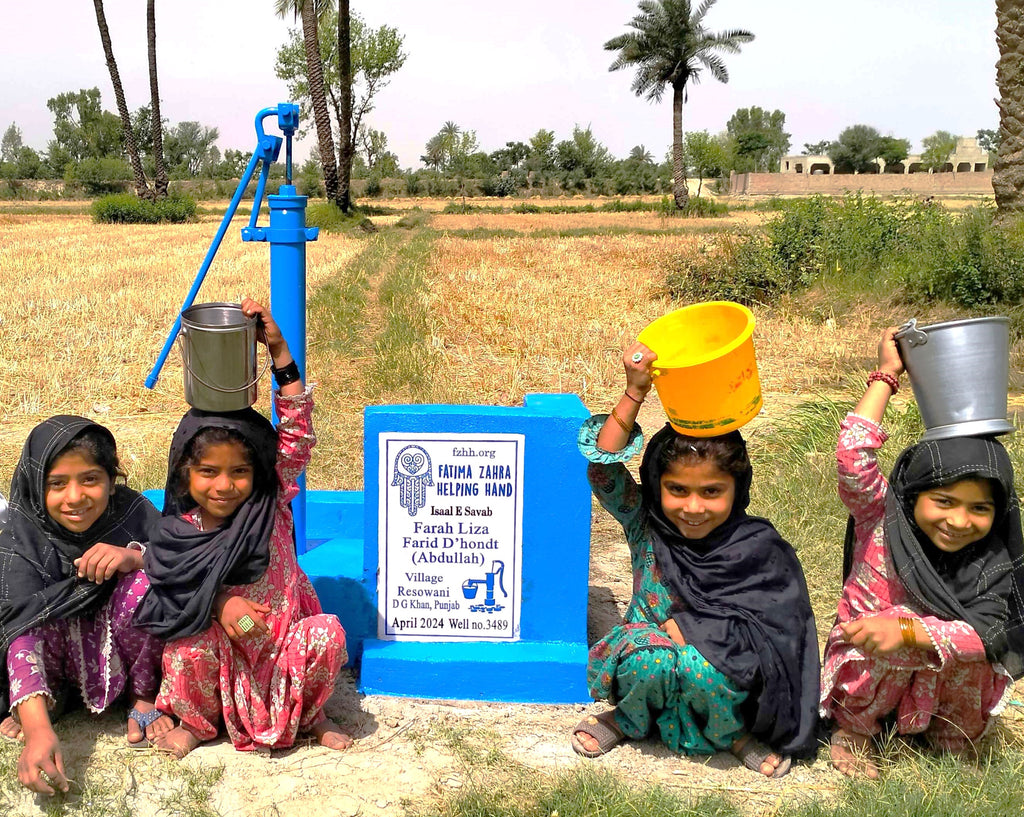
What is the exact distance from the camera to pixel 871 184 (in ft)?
183

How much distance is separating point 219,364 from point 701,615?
1.67 metres

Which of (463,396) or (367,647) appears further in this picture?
(463,396)

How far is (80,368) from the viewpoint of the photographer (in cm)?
836

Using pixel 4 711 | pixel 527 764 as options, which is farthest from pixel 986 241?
pixel 4 711

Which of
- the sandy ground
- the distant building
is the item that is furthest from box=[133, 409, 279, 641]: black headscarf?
the distant building

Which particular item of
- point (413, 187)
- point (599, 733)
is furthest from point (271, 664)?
point (413, 187)

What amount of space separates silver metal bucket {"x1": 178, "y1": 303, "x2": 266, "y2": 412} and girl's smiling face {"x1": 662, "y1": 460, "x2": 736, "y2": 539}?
134cm

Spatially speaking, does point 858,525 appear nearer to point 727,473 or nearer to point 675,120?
point 727,473

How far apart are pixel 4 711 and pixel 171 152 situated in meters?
86.8

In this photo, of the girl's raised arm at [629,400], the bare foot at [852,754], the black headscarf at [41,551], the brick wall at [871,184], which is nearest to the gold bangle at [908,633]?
the bare foot at [852,754]

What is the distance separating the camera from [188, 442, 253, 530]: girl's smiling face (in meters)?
2.96

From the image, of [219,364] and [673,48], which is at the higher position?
[673,48]

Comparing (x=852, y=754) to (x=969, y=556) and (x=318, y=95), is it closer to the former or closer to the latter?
(x=969, y=556)

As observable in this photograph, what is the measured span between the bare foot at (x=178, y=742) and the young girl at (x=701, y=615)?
1.22 metres
